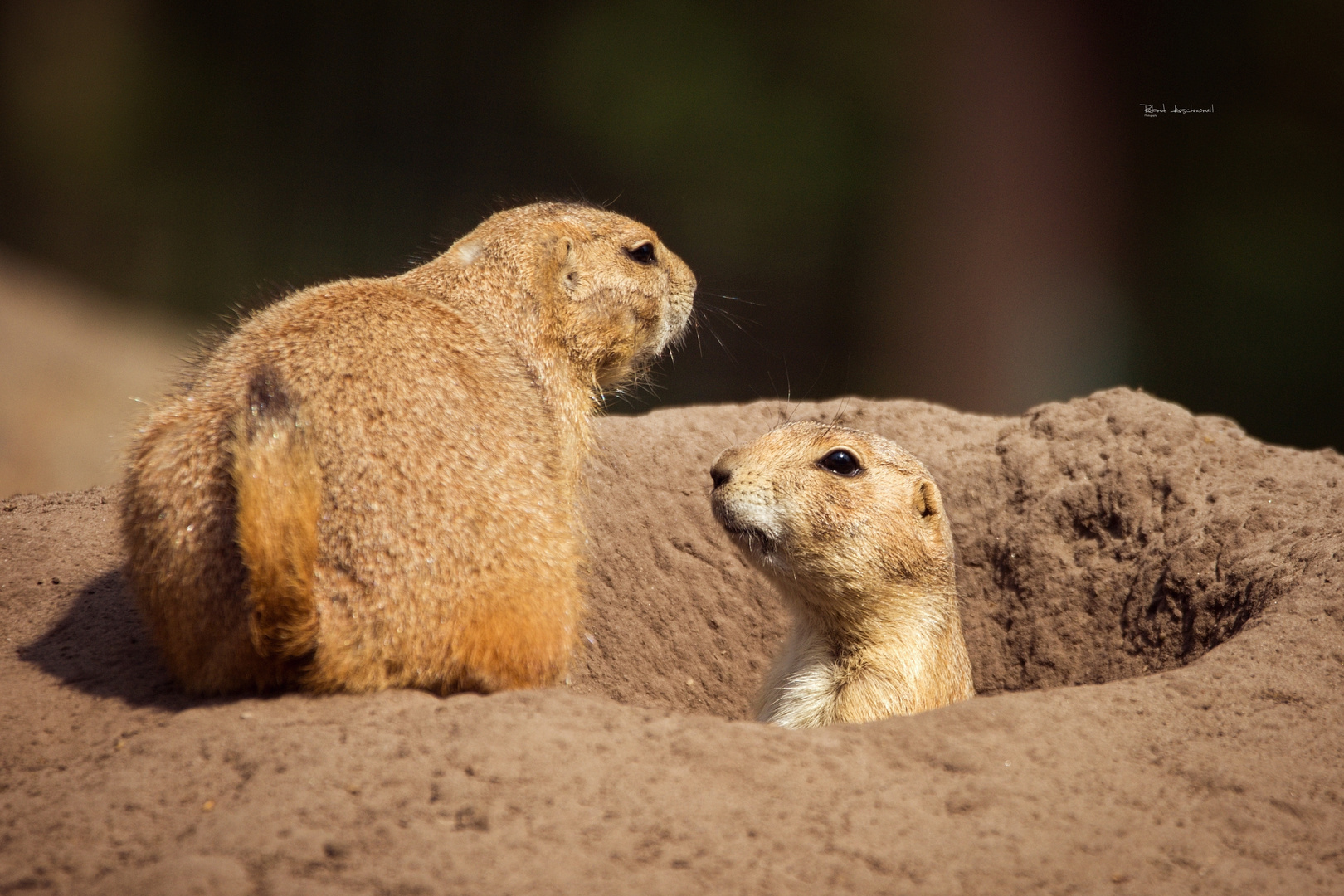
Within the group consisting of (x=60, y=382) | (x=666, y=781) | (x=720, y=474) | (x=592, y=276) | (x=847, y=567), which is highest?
(x=592, y=276)

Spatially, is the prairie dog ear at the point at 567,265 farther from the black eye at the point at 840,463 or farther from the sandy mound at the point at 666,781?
the sandy mound at the point at 666,781

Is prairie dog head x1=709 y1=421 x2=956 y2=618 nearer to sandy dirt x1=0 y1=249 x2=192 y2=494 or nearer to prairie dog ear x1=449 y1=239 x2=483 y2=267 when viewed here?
prairie dog ear x1=449 y1=239 x2=483 y2=267

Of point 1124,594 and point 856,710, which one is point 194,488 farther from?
point 1124,594

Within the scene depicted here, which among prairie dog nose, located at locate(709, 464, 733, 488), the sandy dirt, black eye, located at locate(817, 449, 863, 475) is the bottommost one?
the sandy dirt

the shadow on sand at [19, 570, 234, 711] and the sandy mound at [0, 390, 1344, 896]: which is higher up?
the sandy mound at [0, 390, 1344, 896]

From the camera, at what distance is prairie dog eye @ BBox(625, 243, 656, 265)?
4.37 meters

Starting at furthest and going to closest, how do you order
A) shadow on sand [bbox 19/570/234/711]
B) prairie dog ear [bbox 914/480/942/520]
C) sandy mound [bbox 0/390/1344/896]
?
prairie dog ear [bbox 914/480/942/520], shadow on sand [bbox 19/570/234/711], sandy mound [bbox 0/390/1344/896]

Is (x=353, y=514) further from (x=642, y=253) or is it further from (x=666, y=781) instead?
(x=642, y=253)

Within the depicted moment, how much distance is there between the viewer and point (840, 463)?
4.09 m

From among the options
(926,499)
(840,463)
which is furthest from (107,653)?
(926,499)

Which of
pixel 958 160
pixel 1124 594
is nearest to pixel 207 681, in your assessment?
pixel 1124 594

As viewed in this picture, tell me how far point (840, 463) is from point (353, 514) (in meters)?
1.96

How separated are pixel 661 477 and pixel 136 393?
5926 mm

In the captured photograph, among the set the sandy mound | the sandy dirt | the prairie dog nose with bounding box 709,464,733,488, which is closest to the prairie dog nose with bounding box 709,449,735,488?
the prairie dog nose with bounding box 709,464,733,488
